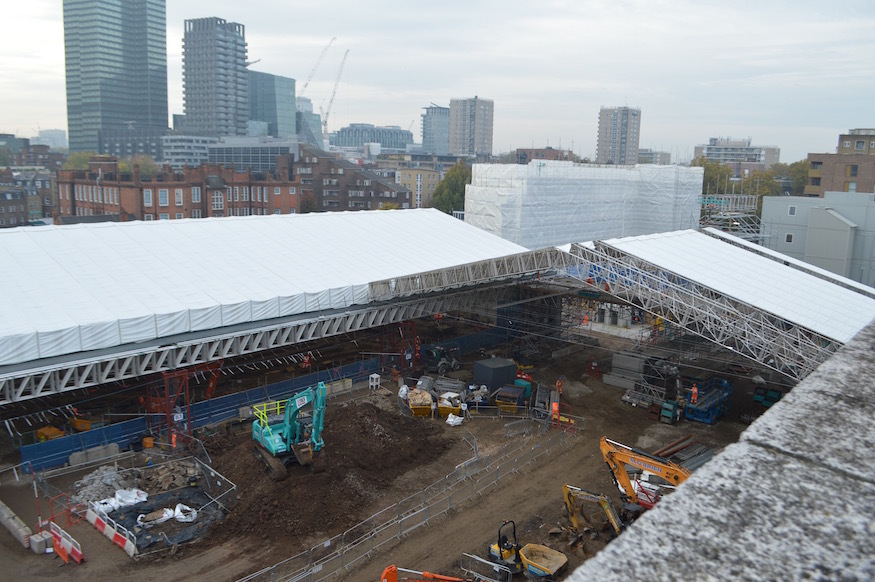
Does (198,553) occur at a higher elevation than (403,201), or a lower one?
lower

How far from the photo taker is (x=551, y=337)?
1291 inches

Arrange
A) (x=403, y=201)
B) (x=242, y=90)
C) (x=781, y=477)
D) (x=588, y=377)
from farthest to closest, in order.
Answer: (x=242, y=90), (x=403, y=201), (x=588, y=377), (x=781, y=477)

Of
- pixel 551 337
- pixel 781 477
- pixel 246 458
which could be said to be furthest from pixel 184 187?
pixel 781 477

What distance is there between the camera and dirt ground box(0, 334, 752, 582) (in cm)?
1509

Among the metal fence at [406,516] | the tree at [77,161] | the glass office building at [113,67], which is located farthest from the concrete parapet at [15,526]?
the glass office building at [113,67]

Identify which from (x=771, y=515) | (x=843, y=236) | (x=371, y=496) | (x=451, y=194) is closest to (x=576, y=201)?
(x=843, y=236)

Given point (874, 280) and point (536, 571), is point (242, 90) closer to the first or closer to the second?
point (874, 280)

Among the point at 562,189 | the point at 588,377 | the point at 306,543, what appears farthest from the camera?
the point at 562,189

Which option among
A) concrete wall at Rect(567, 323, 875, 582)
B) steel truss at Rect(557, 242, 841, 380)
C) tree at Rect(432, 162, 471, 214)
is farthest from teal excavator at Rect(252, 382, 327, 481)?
tree at Rect(432, 162, 471, 214)

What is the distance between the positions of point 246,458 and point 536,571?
9.14 metres

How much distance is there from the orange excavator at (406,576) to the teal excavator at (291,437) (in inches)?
209

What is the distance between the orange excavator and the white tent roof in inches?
552

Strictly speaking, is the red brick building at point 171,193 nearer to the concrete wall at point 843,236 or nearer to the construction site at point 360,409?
the construction site at point 360,409

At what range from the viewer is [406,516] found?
678 inches
